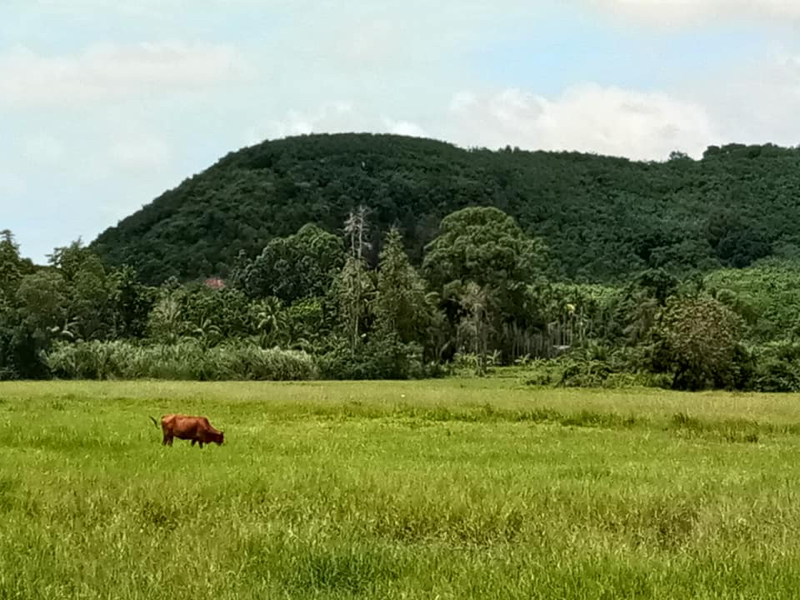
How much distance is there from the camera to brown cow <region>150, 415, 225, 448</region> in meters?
15.7

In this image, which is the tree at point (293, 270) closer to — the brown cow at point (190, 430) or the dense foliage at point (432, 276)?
the dense foliage at point (432, 276)

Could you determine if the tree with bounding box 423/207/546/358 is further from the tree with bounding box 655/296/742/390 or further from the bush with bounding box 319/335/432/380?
the tree with bounding box 655/296/742/390

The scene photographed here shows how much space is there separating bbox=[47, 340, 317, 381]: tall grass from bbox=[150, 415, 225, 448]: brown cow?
31.0 metres

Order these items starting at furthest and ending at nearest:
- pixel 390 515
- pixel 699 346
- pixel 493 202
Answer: pixel 493 202
pixel 699 346
pixel 390 515

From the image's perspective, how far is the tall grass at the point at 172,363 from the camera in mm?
46500

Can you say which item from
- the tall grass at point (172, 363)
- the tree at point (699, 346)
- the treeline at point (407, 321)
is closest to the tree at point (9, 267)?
the treeline at point (407, 321)

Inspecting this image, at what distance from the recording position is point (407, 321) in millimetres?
56875

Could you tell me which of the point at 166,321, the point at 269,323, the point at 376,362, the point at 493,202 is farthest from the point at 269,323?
the point at 493,202

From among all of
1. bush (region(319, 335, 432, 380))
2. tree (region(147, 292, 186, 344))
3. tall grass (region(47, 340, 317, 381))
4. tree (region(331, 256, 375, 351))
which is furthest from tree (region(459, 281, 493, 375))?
tree (region(147, 292, 186, 344))

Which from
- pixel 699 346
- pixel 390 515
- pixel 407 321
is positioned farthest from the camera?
pixel 407 321

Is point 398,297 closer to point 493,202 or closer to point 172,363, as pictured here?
point 172,363

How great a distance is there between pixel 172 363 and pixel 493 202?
60.2 m

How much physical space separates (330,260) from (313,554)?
6934 centimetres

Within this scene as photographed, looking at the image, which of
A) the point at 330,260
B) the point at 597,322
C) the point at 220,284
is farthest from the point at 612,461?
the point at 220,284
